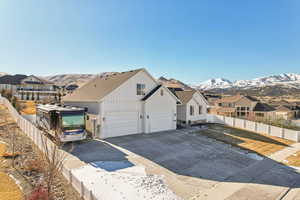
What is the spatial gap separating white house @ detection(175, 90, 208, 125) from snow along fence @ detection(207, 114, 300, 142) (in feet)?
7.36

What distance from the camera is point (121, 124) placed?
15703 mm

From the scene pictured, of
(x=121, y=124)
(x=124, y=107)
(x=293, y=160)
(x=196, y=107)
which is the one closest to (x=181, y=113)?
(x=196, y=107)

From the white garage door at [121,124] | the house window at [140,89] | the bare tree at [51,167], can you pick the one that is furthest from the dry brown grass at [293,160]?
the bare tree at [51,167]

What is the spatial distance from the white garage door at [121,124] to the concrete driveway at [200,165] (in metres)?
0.91

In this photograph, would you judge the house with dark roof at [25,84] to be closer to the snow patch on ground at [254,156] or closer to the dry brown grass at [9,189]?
the dry brown grass at [9,189]

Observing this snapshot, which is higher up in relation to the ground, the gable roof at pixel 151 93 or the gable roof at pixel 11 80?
the gable roof at pixel 11 80

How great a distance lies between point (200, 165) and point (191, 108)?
46.4 feet

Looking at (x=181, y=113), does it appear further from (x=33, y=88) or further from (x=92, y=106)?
(x=33, y=88)

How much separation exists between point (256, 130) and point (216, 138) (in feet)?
25.9

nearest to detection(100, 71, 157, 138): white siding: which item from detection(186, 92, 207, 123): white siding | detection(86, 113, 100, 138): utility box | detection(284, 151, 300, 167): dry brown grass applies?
detection(86, 113, 100, 138): utility box

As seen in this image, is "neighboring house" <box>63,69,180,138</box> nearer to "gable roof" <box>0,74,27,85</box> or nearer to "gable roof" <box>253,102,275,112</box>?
"gable roof" <box>253,102,275,112</box>

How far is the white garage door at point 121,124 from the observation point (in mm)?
14890

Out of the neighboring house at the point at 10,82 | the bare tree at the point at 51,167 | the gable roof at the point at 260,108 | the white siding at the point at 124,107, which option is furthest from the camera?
the neighboring house at the point at 10,82

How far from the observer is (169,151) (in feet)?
38.6
